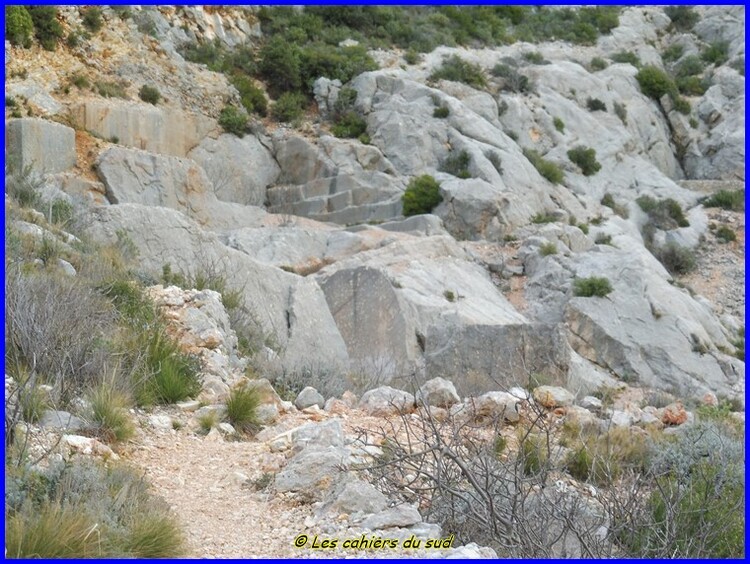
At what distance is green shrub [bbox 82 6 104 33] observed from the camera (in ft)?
64.7

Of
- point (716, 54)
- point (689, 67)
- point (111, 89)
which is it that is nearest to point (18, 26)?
point (111, 89)

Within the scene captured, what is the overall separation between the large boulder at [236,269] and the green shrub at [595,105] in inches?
729

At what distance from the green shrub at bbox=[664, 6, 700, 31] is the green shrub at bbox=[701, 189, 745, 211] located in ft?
43.8

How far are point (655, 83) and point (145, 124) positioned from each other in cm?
1911

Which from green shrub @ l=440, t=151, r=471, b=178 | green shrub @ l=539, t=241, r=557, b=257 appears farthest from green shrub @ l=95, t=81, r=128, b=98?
green shrub @ l=539, t=241, r=557, b=257

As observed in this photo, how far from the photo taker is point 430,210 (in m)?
18.8

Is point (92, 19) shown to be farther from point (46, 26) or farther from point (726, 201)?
point (726, 201)

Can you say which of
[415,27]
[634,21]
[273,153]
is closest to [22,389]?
[273,153]

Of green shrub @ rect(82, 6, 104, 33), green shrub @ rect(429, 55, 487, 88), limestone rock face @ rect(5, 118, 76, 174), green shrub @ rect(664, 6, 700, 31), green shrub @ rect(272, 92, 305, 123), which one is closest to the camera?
limestone rock face @ rect(5, 118, 76, 174)

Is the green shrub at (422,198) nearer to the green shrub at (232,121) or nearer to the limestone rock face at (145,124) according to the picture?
the green shrub at (232,121)

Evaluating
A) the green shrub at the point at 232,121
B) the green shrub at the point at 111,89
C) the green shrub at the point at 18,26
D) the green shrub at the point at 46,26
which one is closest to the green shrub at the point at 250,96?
the green shrub at the point at 232,121

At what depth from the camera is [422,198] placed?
18.9 meters

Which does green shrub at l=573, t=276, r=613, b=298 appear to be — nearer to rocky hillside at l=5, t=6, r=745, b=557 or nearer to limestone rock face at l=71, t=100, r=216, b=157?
rocky hillside at l=5, t=6, r=745, b=557

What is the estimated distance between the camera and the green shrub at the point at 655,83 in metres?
28.5
